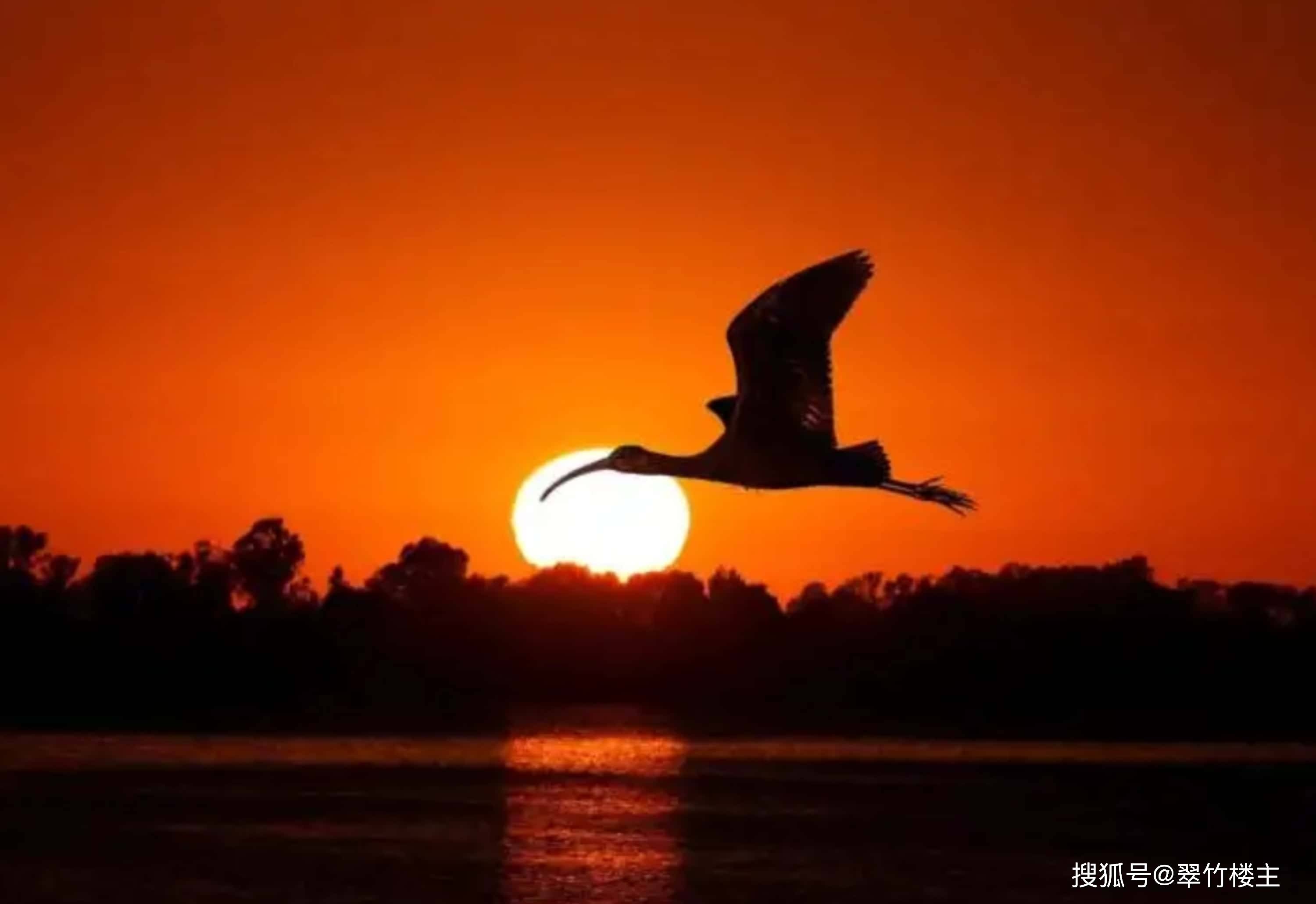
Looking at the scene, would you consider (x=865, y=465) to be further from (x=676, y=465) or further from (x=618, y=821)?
(x=618, y=821)

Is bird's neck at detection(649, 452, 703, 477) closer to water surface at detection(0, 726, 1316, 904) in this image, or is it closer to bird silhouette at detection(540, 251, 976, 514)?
bird silhouette at detection(540, 251, 976, 514)

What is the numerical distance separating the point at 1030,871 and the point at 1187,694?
47444 millimetres

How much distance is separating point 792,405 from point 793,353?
732mm

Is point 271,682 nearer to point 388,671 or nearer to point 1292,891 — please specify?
point 388,671

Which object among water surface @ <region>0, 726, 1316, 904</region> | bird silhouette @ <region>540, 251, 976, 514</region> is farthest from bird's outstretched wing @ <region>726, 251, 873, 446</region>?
water surface @ <region>0, 726, 1316, 904</region>

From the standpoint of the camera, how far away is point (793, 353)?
2683cm

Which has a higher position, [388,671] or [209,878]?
[388,671]

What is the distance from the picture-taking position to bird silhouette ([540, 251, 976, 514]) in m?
26.2

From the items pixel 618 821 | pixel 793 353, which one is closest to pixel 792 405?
pixel 793 353

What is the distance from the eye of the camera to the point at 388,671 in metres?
86.6

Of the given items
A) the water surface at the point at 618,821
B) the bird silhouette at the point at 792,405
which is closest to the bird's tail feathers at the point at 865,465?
the bird silhouette at the point at 792,405

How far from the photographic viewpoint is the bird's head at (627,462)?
3000 centimetres

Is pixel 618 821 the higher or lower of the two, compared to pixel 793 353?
lower

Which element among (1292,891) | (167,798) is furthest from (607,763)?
(1292,891)
